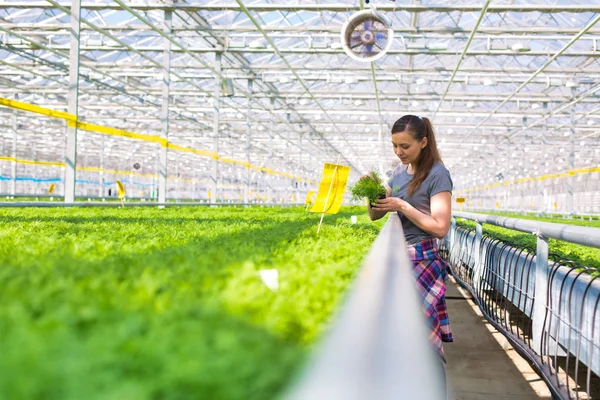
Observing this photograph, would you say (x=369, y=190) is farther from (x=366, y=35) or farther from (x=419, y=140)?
(x=366, y=35)

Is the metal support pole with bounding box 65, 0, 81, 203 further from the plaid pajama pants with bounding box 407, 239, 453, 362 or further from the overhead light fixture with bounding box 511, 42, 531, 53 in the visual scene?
the overhead light fixture with bounding box 511, 42, 531, 53

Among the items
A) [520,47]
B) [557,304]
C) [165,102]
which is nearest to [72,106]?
[165,102]

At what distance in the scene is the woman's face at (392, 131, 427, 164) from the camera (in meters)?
3.10

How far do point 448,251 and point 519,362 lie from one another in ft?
14.0

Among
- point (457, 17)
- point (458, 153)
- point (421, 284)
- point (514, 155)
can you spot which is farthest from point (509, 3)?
point (514, 155)

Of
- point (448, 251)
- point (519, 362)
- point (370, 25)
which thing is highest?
point (370, 25)

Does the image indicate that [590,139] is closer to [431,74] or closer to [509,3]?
[431,74]

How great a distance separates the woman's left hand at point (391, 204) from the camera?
9.57ft

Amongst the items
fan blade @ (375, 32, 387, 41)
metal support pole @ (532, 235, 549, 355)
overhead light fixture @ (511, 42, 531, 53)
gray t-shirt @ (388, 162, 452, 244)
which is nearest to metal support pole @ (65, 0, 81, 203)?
fan blade @ (375, 32, 387, 41)

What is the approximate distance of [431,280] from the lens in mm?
2955

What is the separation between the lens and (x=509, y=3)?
11.4 metres

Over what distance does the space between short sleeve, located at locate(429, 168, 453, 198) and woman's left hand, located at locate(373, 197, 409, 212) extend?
0.25 metres

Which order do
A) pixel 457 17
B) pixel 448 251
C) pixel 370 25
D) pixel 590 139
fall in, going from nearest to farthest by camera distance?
pixel 370 25
pixel 448 251
pixel 457 17
pixel 590 139

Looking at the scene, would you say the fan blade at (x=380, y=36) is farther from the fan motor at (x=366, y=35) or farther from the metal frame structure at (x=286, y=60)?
the metal frame structure at (x=286, y=60)
